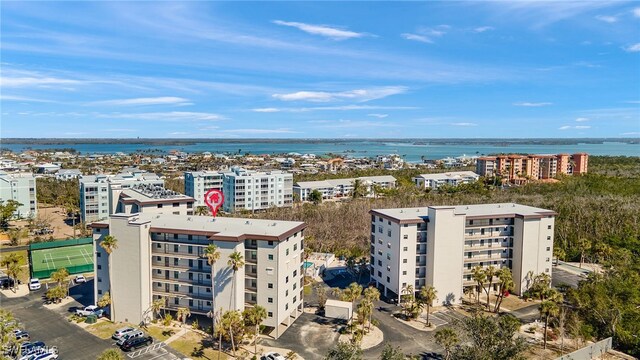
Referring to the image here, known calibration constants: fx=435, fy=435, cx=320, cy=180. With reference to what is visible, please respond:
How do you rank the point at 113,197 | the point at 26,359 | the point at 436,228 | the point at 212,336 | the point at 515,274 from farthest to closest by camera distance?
the point at 113,197 < the point at 515,274 < the point at 436,228 < the point at 212,336 < the point at 26,359

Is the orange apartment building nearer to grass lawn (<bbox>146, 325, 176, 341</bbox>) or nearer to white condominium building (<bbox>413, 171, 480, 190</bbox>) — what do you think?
white condominium building (<bbox>413, 171, 480, 190</bbox>)

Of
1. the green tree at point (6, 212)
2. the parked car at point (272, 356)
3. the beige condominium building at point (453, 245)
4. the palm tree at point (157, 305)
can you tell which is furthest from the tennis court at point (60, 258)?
the beige condominium building at point (453, 245)

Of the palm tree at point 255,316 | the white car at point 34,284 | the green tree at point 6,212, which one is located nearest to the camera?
the palm tree at point 255,316

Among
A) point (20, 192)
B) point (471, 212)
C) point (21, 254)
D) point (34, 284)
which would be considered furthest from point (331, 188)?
point (34, 284)

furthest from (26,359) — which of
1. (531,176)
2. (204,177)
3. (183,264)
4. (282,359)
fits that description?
(531,176)

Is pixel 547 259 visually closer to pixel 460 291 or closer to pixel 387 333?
pixel 460 291

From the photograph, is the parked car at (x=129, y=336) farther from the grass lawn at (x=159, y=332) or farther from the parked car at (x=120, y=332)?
the grass lawn at (x=159, y=332)

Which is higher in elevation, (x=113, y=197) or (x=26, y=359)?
(x=113, y=197)
